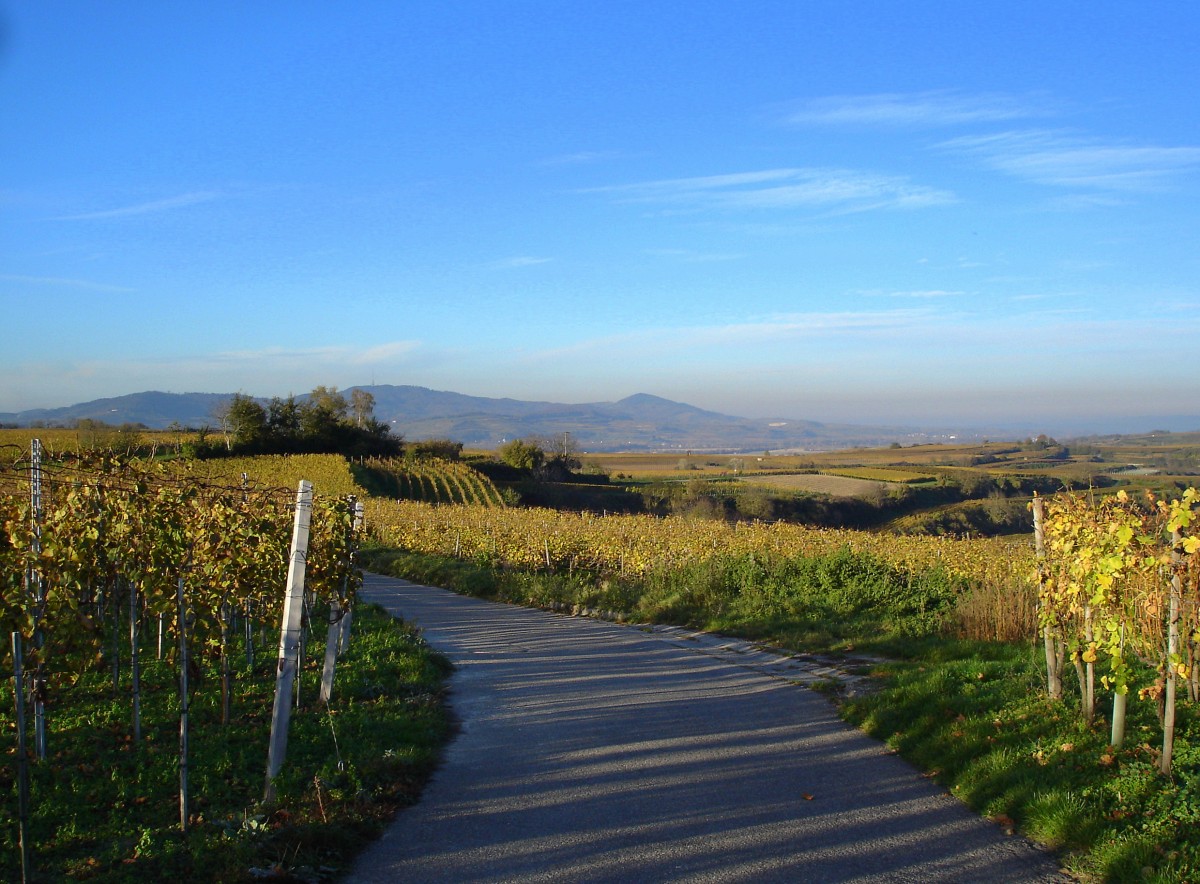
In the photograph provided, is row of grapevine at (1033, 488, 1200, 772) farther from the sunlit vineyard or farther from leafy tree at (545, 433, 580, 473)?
leafy tree at (545, 433, 580, 473)

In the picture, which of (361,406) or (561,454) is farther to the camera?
(361,406)

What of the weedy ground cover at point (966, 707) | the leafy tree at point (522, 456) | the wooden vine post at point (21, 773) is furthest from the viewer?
the leafy tree at point (522, 456)

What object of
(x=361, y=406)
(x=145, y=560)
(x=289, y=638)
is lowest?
(x=289, y=638)

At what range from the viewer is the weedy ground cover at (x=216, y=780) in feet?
15.8

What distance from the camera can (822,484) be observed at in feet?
197

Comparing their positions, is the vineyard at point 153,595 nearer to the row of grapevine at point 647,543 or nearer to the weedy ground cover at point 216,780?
the weedy ground cover at point 216,780

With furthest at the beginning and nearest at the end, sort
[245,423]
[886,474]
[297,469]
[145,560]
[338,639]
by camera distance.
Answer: [886,474], [245,423], [297,469], [338,639], [145,560]

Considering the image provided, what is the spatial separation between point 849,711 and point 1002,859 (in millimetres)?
3312

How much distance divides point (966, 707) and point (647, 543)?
1155cm

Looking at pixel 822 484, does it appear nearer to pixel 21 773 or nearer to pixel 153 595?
pixel 153 595

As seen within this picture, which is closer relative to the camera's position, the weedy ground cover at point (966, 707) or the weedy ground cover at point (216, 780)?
the weedy ground cover at point (216, 780)

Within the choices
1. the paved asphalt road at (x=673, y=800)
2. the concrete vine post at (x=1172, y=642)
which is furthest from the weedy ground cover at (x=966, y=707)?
the paved asphalt road at (x=673, y=800)

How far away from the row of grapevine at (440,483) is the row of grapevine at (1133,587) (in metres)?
34.1

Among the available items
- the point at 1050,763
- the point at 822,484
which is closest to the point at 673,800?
the point at 1050,763
